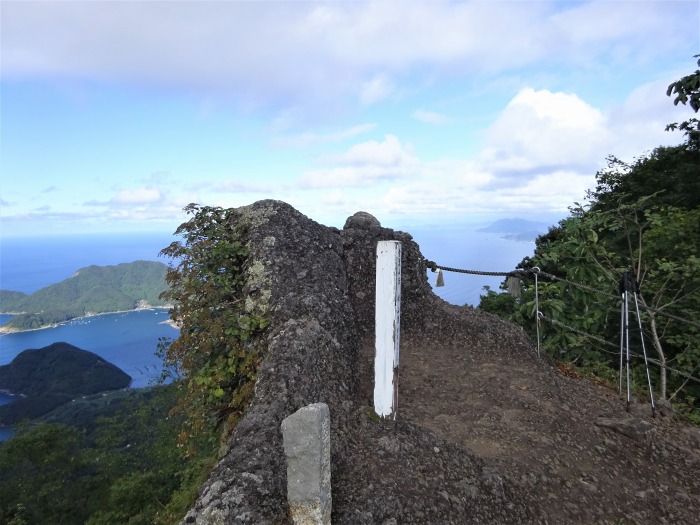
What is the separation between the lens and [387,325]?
4.18 metres

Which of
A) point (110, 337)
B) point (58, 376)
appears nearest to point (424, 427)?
point (58, 376)

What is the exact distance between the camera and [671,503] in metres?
3.82

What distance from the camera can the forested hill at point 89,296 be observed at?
530ft

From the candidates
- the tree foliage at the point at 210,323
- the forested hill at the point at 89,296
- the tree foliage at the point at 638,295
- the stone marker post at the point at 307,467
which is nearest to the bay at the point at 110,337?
the forested hill at the point at 89,296

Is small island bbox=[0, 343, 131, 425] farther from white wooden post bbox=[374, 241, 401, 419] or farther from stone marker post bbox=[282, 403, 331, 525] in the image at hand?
stone marker post bbox=[282, 403, 331, 525]

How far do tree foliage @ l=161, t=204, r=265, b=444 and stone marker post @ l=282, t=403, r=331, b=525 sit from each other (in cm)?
167

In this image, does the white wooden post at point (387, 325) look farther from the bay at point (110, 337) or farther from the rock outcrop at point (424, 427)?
the bay at point (110, 337)

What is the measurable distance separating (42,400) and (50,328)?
4497 inches

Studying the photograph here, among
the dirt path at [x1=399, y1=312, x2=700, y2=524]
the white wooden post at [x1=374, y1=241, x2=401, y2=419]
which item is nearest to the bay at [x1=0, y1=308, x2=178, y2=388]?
the dirt path at [x1=399, y1=312, x2=700, y2=524]

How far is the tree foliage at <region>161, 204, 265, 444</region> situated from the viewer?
4602 millimetres

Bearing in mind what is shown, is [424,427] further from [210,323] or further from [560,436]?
[210,323]

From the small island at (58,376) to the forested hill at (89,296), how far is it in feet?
247

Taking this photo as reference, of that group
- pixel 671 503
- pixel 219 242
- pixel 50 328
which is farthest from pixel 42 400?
pixel 50 328

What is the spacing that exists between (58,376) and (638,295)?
97.0 metres
